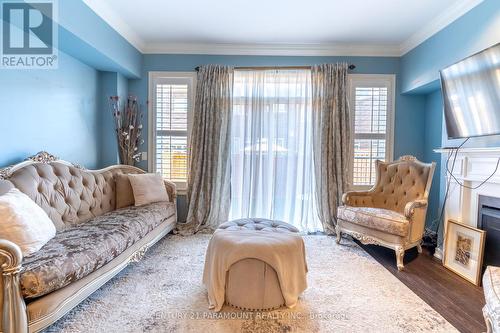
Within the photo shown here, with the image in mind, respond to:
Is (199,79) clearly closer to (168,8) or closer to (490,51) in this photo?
(168,8)

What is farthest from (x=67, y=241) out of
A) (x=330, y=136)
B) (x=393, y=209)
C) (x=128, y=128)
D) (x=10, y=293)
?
(x=393, y=209)

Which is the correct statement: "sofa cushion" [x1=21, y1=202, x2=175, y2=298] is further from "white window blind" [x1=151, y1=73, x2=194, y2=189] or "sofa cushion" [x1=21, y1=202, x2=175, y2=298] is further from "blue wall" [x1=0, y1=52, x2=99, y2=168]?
"white window blind" [x1=151, y1=73, x2=194, y2=189]

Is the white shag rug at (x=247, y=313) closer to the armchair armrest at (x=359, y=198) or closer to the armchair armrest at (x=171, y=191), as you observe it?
the armchair armrest at (x=359, y=198)

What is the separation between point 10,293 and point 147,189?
6.29ft

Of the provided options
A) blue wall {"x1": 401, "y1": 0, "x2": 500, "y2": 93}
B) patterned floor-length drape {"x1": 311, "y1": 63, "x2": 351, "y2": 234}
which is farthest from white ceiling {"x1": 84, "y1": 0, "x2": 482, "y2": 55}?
Result: patterned floor-length drape {"x1": 311, "y1": 63, "x2": 351, "y2": 234}

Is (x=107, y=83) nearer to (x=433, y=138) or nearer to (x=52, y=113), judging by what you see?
(x=52, y=113)

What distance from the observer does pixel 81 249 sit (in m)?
1.75

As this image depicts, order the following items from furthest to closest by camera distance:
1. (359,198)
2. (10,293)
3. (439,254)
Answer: (359,198), (439,254), (10,293)

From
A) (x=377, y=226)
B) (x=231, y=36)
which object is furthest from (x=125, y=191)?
(x=377, y=226)

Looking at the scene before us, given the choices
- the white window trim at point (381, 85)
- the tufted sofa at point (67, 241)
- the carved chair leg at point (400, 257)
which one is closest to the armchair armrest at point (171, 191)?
the tufted sofa at point (67, 241)

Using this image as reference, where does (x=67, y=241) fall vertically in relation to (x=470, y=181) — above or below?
below

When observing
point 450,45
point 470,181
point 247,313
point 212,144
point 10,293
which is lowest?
point 247,313

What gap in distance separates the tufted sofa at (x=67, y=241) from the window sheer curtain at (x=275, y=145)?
119 cm

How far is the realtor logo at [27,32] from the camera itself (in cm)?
218
